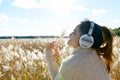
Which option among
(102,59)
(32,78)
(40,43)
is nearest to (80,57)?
(102,59)

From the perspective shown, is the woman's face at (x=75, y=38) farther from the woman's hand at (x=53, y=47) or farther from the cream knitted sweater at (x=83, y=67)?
the woman's hand at (x=53, y=47)

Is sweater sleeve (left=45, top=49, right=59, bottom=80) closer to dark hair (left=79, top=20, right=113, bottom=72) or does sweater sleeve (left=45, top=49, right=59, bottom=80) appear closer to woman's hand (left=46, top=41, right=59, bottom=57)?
woman's hand (left=46, top=41, right=59, bottom=57)

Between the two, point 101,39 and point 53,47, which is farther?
point 53,47

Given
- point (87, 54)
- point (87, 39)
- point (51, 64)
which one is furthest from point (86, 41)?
point (51, 64)

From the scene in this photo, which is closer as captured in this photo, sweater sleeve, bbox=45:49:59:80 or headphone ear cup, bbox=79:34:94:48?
headphone ear cup, bbox=79:34:94:48

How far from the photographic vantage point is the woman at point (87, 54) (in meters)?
3.29

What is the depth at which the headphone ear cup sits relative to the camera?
10.6 ft

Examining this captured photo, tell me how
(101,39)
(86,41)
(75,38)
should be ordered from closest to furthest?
(86,41)
(101,39)
(75,38)

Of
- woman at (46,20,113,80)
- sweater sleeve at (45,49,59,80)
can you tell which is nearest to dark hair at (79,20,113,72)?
woman at (46,20,113,80)

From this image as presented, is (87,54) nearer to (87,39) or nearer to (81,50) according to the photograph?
(81,50)

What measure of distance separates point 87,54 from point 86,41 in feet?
0.60

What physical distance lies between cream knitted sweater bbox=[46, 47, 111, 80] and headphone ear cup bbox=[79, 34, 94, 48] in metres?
0.09

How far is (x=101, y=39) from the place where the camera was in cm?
335

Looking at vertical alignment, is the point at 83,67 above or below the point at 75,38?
below
